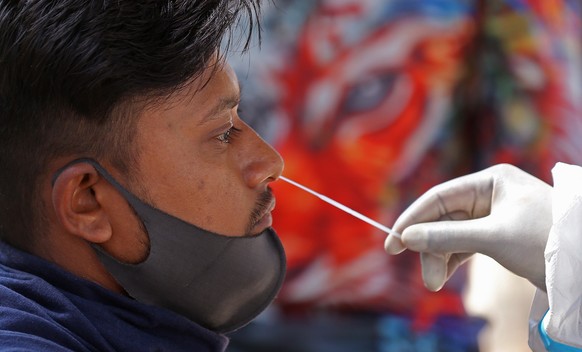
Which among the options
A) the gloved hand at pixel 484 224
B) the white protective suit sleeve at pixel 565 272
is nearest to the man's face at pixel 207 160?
the gloved hand at pixel 484 224

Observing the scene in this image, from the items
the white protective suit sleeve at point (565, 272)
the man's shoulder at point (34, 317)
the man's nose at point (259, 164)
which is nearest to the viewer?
the man's shoulder at point (34, 317)

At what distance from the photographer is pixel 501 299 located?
98.7 inches

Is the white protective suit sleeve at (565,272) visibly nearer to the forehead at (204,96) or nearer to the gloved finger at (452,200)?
the gloved finger at (452,200)

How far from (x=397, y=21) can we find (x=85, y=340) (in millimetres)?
2603

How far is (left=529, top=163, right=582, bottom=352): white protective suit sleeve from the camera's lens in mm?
1626

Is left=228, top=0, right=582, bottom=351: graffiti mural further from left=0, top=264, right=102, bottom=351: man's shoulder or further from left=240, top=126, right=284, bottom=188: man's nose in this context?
left=0, top=264, right=102, bottom=351: man's shoulder

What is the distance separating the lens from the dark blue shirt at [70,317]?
1.53m

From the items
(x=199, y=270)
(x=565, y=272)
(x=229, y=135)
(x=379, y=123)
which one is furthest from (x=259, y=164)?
(x=379, y=123)

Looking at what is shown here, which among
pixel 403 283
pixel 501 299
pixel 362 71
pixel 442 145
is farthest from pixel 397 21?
pixel 501 299

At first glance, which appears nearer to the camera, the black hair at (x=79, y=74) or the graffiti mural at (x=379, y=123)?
the black hair at (x=79, y=74)

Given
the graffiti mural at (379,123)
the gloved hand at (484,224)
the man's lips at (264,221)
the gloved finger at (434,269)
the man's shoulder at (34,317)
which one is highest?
the man's shoulder at (34,317)

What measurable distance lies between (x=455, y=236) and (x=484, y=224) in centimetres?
6

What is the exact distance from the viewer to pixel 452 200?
5.98ft

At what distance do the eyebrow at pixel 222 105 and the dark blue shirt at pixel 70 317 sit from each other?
34 centimetres
